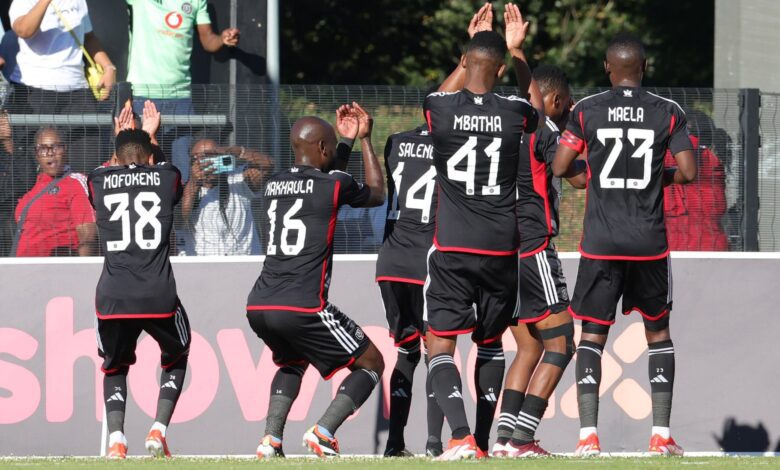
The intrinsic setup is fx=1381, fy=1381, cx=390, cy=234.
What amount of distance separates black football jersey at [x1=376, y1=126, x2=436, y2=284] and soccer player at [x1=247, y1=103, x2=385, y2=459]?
0.45 meters

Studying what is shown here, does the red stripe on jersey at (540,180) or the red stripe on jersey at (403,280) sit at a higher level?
the red stripe on jersey at (540,180)

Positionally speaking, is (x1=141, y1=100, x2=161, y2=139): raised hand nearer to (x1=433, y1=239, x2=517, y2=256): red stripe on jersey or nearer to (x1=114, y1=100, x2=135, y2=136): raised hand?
(x1=114, y1=100, x2=135, y2=136): raised hand

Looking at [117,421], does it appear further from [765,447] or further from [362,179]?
[765,447]

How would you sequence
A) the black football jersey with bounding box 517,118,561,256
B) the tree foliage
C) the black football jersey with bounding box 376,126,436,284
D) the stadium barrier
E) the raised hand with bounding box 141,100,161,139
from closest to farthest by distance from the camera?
the black football jersey with bounding box 517,118,561,256 < the black football jersey with bounding box 376,126,436,284 < the raised hand with bounding box 141,100,161,139 < the stadium barrier < the tree foliage

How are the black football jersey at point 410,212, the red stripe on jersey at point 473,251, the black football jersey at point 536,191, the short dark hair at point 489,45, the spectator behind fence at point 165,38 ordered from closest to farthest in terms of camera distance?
the red stripe on jersey at point 473,251 < the short dark hair at point 489,45 < the black football jersey at point 536,191 < the black football jersey at point 410,212 < the spectator behind fence at point 165,38

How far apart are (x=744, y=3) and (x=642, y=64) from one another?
20.5ft

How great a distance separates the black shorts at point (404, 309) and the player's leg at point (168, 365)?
1355 mm

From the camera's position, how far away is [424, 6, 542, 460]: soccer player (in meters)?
7.80

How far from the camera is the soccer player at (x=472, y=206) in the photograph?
780cm

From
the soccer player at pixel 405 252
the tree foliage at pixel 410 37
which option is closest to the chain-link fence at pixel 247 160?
the soccer player at pixel 405 252

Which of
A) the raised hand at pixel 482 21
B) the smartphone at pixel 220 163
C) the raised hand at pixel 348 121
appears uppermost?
the raised hand at pixel 482 21

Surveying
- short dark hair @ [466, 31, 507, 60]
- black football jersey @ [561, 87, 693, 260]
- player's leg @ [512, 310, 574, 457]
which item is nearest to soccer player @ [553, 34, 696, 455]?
black football jersey @ [561, 87, 693, 260]

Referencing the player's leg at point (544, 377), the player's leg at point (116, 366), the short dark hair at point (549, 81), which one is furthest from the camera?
the short dark hair at point (549, 81)

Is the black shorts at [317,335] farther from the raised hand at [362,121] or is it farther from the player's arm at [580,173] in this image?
the player's arm at [580,173]
